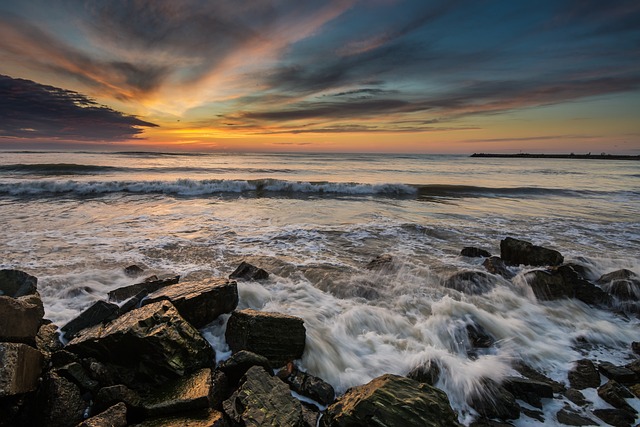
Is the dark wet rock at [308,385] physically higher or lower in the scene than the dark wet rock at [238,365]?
lower

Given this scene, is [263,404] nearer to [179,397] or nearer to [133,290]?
[179,397]

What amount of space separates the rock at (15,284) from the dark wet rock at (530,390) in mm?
7441

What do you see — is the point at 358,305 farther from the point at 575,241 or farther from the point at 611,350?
the point at 575,241

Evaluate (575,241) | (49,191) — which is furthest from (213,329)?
(49,191)

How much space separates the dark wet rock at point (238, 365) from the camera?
3.63 meters

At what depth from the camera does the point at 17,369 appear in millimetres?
2842

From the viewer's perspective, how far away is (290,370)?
12.8 feet

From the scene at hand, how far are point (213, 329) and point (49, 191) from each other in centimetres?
2399

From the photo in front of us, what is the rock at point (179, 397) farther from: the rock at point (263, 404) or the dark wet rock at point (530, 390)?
the dark wet rock at point (530, 390)

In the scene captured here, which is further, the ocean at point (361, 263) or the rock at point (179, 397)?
the ocean at point (361, 263)

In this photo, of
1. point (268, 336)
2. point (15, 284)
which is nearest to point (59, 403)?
point (268, 336)

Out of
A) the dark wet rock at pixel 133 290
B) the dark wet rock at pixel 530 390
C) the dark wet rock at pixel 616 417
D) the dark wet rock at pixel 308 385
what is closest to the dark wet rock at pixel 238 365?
the dark wet rock at pixel 308 385

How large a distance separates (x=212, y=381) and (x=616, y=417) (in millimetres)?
4460

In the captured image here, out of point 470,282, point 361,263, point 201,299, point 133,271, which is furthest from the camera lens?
point 361,263
